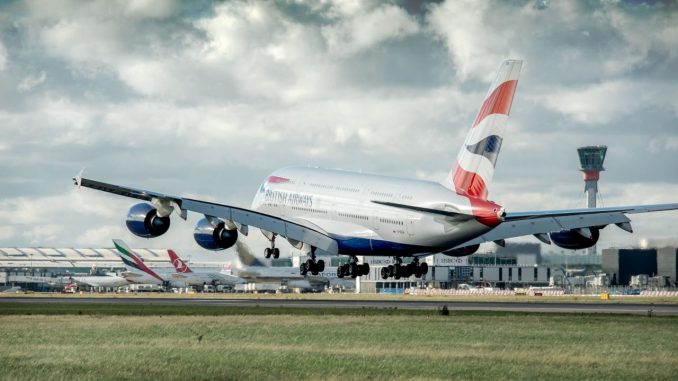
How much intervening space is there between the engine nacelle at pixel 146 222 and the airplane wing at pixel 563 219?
69.8ft

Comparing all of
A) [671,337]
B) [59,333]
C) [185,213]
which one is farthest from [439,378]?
[185,213]

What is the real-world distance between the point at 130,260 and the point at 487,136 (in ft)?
329

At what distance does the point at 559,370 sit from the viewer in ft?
111

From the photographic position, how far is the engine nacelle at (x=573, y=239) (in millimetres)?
70375

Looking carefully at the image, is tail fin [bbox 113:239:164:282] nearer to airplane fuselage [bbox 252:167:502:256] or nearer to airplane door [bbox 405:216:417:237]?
airplane fuselage [bbox 252:167:502:256]

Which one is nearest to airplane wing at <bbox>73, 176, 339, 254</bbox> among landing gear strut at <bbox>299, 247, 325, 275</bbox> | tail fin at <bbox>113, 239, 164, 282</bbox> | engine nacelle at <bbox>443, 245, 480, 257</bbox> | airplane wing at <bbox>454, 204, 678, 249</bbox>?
landing gear strut at <bbox>299, 247, 325, 275</bbox>

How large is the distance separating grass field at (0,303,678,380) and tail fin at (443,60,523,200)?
7.94 meters

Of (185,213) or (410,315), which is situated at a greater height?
(185,213)

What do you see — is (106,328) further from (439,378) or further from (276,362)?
(439,378)

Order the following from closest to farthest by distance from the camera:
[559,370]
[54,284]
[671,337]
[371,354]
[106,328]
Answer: [559,370]
[371,354]
[671,337]
[106,328]
[54,284]

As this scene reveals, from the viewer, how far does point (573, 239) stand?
7138 centimetres

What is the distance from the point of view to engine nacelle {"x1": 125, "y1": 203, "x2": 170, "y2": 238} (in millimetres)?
66938

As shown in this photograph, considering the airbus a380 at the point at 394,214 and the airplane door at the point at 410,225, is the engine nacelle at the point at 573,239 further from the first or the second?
the airplane door at the point at 410,225

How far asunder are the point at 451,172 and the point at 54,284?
429 feet
